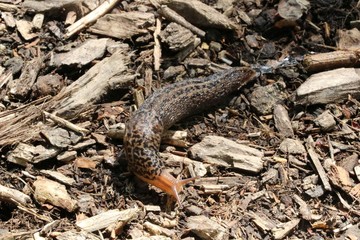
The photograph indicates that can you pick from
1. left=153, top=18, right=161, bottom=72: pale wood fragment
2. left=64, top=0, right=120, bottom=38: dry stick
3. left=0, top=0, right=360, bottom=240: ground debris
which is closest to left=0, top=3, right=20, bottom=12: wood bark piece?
left=0, top=0, right=360, bottom=240: ground debris

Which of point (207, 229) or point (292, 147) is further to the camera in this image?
point (292, 147)

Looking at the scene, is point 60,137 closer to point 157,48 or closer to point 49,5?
point 157,48

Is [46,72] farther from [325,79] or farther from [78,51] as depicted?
[325,79]

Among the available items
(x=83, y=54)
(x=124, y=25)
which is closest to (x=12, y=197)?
(x=83, y=54)

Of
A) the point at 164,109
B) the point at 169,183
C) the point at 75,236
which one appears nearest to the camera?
the point at 75,236

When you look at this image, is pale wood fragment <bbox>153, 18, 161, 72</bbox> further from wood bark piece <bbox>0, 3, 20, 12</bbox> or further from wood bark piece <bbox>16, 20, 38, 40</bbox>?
wood bark piece <bbox>0, 3, 20, 12</bbox>
